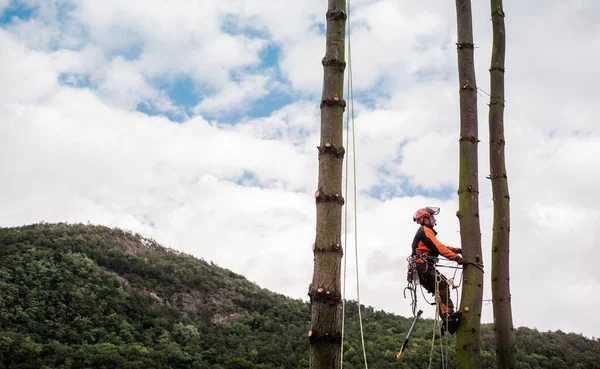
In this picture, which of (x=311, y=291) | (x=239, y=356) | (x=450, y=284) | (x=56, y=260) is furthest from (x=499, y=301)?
(x=56, y=260)

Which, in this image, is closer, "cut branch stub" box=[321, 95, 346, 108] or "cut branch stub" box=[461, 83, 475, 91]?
"cut branch stub" box=[321, 95, 346, 108]

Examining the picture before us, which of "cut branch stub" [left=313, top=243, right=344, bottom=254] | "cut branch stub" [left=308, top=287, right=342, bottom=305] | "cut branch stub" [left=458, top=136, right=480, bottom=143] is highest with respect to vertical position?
"cut branch stub" [left=458, top=136, right=480, bottom=143]

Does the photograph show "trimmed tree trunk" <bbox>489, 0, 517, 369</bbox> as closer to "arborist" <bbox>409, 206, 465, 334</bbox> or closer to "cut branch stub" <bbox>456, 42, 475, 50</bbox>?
"arborist" <bbox>409, 206, 465, 334</bbox>

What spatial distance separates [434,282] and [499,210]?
1.40 metres

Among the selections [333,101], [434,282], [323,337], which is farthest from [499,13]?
[323,337]

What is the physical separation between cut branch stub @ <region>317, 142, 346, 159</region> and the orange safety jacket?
312 cm

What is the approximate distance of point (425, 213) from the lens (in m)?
8.05

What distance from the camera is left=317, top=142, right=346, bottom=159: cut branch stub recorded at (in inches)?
186

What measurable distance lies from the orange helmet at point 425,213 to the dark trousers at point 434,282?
0.62 metres

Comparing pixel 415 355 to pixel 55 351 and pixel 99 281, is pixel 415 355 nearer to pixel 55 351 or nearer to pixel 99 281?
pixel 55 351

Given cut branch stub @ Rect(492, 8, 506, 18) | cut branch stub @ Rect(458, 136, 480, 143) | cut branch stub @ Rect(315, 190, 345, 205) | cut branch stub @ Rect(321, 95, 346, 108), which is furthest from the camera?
cut branch stub @ Rect(492, 8, 506, 18)

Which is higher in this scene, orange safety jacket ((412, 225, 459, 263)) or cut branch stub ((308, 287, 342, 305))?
orange safety jacket ((412, 225, 459, 263))

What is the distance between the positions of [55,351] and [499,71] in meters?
19.2

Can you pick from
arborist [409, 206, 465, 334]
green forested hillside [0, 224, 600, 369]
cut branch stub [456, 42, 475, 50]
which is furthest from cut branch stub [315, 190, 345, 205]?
green forested hillside [0, 224, 600, 369]
